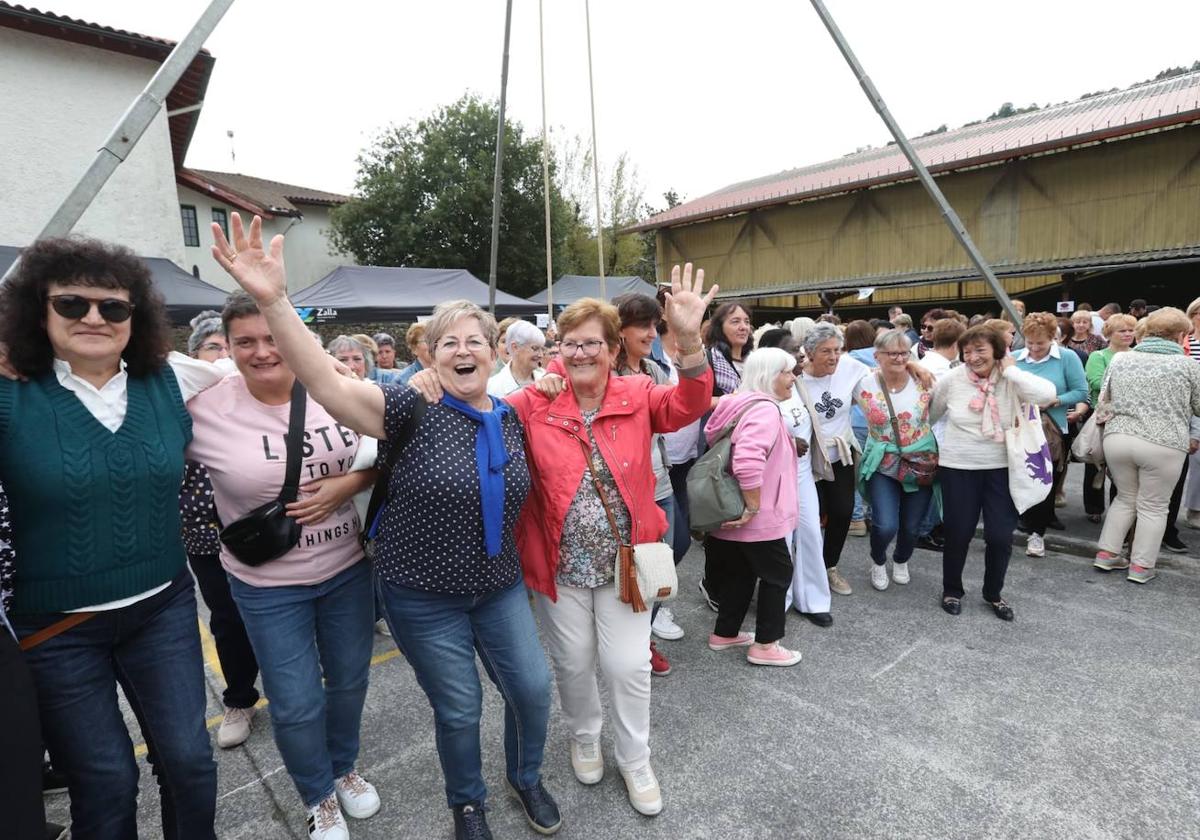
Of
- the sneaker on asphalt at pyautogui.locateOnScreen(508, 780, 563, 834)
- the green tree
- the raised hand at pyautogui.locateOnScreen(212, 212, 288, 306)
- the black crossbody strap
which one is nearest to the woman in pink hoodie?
the sneaker on asphalt at pyautogui.locateOnScreen(508, 780, 563, 834)

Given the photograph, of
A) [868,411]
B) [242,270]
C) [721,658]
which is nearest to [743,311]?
[868,411]

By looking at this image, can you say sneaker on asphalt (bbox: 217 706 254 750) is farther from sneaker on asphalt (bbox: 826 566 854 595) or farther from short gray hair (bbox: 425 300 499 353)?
sneaker on asphalt (bbox: 826 566 854 595)

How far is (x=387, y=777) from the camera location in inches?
109

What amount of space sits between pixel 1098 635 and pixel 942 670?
45.0 inches

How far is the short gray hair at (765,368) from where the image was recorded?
369 centimetres

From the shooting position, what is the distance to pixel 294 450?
2.19 m

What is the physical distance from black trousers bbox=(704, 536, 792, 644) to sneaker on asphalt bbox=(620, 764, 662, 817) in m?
1.25

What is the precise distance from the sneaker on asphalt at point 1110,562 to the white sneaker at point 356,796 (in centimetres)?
511

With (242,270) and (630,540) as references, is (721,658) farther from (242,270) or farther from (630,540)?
(242,270)

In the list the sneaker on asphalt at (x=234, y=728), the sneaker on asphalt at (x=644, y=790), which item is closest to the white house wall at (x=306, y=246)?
the sneaker on asphalt at (x=234, y=728)

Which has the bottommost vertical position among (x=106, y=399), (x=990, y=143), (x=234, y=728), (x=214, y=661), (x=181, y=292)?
(x=214, y=661)

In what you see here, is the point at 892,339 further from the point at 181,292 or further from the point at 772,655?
the point at 181,292

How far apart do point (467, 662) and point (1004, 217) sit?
1921 centimetres

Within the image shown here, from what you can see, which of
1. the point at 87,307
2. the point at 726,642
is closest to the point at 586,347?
the point at 87,307
